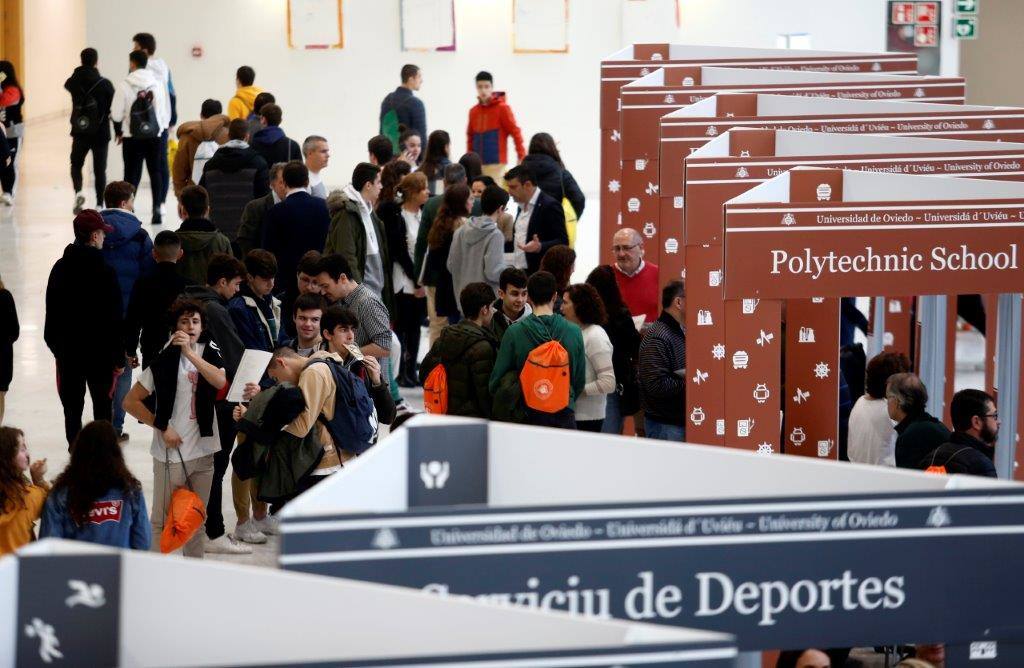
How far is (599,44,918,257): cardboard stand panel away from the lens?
1010 centimetres

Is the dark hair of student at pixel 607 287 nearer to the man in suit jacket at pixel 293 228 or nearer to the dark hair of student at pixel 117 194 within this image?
the man in suit jacket at pixel 293 228

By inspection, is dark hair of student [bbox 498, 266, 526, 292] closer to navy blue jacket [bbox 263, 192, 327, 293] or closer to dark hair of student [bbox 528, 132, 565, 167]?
navy blue jacket [bbox 263, 192, 327, 293]

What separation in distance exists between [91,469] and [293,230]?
3858mm

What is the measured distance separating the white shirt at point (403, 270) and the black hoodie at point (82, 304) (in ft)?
7.70

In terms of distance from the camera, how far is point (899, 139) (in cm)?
671

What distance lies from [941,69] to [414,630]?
18.7m

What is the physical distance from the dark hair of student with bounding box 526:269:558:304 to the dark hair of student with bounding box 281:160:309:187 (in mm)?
2605

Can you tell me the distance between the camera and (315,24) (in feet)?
62.8

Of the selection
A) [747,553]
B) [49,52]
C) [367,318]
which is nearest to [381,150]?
[367,318]

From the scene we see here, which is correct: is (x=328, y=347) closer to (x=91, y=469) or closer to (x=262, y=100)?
(x=91, y=469)

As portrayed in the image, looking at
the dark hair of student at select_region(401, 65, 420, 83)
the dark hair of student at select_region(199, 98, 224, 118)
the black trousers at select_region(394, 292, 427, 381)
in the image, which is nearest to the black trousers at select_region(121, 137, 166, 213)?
the dark hair of student at select_region(401, 65, 420, 83)

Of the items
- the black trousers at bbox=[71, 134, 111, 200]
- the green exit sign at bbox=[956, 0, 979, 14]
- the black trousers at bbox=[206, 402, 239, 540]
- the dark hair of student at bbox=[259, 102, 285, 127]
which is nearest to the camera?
the black trousers at bbox=[206, 402, 239, 540]

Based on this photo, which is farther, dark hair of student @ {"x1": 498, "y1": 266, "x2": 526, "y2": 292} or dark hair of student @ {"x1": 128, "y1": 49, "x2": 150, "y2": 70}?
dark hair of student @ {"x1": 128, "y1": 49, "x2": 150, "y2": 70}

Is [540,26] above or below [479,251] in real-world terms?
above
